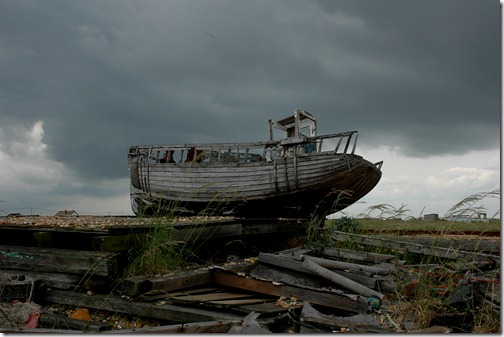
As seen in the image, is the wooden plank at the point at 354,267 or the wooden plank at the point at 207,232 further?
the wooden plank at the point at 207,232

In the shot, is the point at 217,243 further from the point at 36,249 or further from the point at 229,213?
the point at 229,213

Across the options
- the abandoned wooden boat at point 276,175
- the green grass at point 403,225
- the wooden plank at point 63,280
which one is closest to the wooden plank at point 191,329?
the wooden plank at point 63,280

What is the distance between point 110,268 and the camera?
554cm

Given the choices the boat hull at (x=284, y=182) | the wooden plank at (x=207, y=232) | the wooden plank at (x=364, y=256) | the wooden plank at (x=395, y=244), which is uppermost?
the boat hull at (x=284, y=182)

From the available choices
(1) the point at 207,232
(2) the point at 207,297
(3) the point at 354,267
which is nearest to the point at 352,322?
(2) the point at 207,297

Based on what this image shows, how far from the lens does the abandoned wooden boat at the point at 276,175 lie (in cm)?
1404

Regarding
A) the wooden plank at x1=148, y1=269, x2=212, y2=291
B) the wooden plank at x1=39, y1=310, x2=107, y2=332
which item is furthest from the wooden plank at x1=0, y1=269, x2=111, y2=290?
the wooden plank at x1=148, y1=269, x2=212, y2=291

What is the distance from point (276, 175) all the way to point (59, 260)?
954cm

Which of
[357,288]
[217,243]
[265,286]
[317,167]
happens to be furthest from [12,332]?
[317,167]

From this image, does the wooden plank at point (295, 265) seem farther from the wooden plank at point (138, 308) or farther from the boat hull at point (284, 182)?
the boat hull at point (284, 182)

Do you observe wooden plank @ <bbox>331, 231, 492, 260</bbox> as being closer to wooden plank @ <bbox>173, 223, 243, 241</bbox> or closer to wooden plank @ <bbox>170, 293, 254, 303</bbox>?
wooden plank @ <bbox>173, 223, 243, 241</bbox>

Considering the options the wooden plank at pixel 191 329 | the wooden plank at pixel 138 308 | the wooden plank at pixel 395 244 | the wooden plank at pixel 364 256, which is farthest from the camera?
the wooden plank at pixel 364 256

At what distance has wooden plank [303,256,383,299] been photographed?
5.22 metres

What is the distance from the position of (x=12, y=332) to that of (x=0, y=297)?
1.66m
